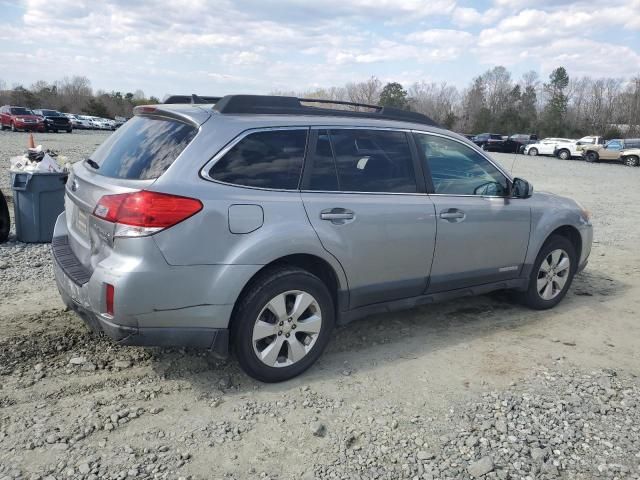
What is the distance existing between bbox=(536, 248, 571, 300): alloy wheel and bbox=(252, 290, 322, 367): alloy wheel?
105 inches

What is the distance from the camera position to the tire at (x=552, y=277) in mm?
5262

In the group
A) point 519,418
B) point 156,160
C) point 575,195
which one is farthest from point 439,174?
point 575,195

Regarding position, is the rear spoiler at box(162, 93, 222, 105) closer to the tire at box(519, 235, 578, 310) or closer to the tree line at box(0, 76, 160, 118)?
the tire at box(519, 235, 578, 310)

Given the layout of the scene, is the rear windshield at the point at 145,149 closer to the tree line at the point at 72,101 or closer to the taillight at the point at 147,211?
the taillight at the point at 147,211

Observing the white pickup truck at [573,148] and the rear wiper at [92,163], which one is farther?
the white pickup truck at [573,148]

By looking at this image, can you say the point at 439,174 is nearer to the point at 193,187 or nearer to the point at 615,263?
the point at 193,187

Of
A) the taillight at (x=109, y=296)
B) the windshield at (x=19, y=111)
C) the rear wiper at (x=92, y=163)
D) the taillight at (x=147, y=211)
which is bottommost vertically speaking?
the taillight at (x=109, y=296)

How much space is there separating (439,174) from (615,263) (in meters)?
4.53

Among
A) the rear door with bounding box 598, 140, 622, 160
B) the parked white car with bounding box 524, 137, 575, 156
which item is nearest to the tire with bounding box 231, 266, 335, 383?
the rear door with bounding box 598, 140, 622, 160

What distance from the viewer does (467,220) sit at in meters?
4.50

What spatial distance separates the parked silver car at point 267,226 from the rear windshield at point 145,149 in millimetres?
13

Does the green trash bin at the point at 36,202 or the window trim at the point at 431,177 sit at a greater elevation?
the window trim at the point at 431,177

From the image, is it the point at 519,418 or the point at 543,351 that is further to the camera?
the point at 543,351

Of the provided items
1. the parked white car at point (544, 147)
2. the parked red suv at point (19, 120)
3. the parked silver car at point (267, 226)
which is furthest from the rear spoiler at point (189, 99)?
the parked white car at point (544, 147)
